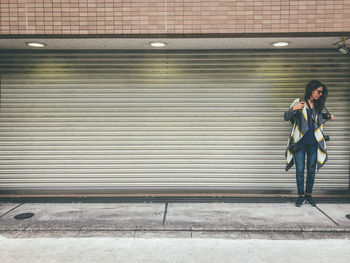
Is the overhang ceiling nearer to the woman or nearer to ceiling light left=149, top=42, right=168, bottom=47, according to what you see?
ceiling light left=149, top=42, right=168, bottom=47

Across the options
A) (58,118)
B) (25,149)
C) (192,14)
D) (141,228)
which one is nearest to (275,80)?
(192,14)

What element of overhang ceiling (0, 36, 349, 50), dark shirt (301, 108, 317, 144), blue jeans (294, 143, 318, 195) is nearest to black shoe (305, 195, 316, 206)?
blue jeans (294, 143, 318, 195)

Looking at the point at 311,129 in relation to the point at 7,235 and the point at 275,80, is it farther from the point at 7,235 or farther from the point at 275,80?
the point at 7,235

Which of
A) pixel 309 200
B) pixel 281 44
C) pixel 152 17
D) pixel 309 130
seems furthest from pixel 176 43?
pixel 309 200

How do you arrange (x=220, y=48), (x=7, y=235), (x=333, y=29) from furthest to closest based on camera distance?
(x=220, y=48)
(x=333, y=29)
(x=7, y=235)

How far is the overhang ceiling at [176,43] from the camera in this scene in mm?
4910

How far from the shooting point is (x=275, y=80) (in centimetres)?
573

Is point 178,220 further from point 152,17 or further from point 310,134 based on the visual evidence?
point 152,17

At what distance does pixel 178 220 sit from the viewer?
4633 mm

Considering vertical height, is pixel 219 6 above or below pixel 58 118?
above

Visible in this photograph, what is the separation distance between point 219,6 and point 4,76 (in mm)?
4362

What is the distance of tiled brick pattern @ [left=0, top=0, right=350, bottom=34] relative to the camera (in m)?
4.53

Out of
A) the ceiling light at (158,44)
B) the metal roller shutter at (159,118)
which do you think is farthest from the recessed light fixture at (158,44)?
the metal roller shutter at (159,118)

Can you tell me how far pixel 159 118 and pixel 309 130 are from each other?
2801mm
